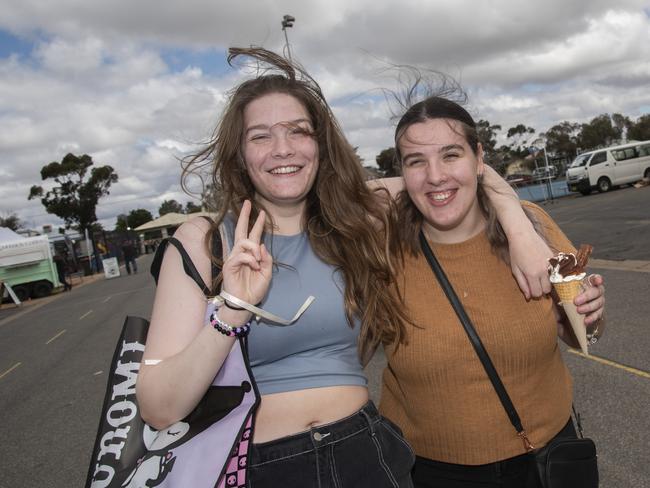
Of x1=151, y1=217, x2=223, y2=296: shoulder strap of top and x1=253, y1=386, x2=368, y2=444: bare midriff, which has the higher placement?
x1=151, y1=217, x2=223, y2=296: shoulder strap of top

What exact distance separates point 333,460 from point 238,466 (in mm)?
302

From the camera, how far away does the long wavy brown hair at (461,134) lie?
6.70 ft

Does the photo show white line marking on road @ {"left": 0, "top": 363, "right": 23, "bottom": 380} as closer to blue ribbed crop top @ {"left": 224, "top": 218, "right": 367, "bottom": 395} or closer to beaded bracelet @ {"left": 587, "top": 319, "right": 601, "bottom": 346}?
blue ribbed crop top @ {"left": 224, "top": 218, "right": 367, "bottom": 395}

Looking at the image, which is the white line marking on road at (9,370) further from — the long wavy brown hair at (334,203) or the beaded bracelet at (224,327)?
the beaded bracelet at (224,327)

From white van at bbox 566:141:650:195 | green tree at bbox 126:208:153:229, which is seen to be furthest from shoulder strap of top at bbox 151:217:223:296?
green tree at bbox 126:208:153:229

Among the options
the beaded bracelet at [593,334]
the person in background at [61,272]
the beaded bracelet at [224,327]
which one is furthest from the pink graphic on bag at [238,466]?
the person in background at [61,272]

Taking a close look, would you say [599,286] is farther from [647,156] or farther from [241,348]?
[647,156]

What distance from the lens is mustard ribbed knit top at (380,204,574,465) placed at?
1848 mm

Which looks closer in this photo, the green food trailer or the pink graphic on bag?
the pink graphic on bag

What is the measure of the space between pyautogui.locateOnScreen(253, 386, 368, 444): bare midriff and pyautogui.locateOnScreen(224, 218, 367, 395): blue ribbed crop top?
Result: 1.1 inches

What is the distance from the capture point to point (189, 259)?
163 cm

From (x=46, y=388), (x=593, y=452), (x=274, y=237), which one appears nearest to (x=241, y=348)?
(x=274, y=237)

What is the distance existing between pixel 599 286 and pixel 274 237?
3.82ft

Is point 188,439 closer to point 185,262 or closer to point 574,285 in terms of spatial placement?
point 185,262
